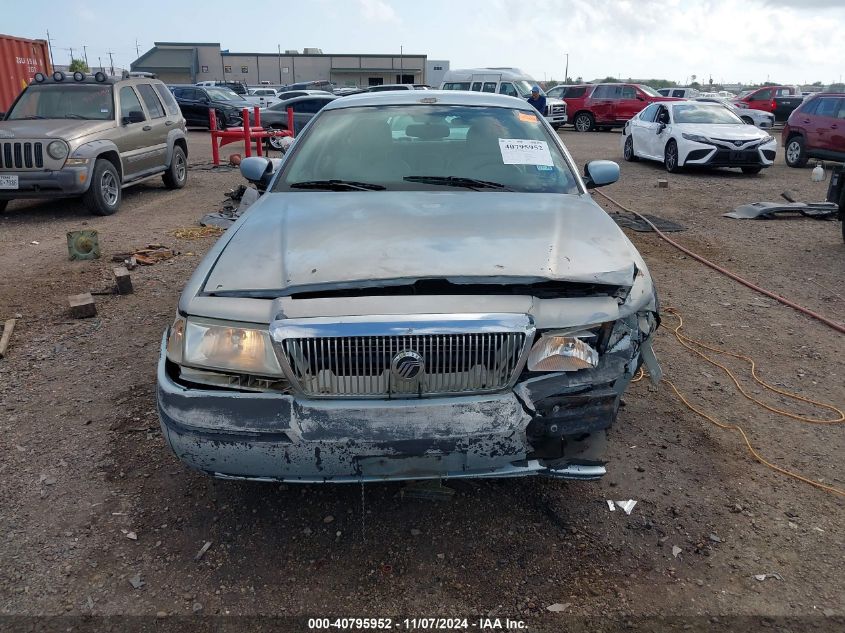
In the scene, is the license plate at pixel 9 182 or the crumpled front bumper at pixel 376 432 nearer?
the crumpled front bumper at pixel 376 432

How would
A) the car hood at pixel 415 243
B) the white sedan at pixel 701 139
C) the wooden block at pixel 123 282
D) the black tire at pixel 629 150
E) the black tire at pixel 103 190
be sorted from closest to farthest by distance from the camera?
the car hood at pixel 415 243 → the wooden block at pixel 123 282 → the black tire at pixel 103 190 → the white sedan at pixel 701 139 → the black tire at pixel 629 150

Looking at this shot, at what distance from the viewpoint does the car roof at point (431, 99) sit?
4.23 m

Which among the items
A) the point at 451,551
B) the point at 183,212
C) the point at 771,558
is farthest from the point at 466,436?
the point at 183,212

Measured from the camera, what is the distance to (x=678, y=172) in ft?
45.7

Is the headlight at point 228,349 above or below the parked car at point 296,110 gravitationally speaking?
below

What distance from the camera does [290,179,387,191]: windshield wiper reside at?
3.56 m

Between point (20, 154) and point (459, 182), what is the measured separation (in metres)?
7.17

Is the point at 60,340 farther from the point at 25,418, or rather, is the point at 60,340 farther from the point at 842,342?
the point at 842,342

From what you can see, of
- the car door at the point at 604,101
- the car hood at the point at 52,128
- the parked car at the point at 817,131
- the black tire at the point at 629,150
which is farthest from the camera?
the car door at the point at 604,101

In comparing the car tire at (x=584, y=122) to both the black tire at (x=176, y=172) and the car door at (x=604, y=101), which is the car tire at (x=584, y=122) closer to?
the car door at (x=604, y=101)

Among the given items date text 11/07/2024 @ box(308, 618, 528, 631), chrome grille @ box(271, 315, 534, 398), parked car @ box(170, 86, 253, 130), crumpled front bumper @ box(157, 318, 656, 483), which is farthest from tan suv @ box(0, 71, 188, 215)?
parked car @ box(170, 86, 253, 130)

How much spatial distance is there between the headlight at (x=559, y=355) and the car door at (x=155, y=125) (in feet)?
31.2

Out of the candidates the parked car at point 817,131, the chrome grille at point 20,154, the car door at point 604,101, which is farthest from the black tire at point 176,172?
the car door at point 604,101

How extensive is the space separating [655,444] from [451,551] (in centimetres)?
133
